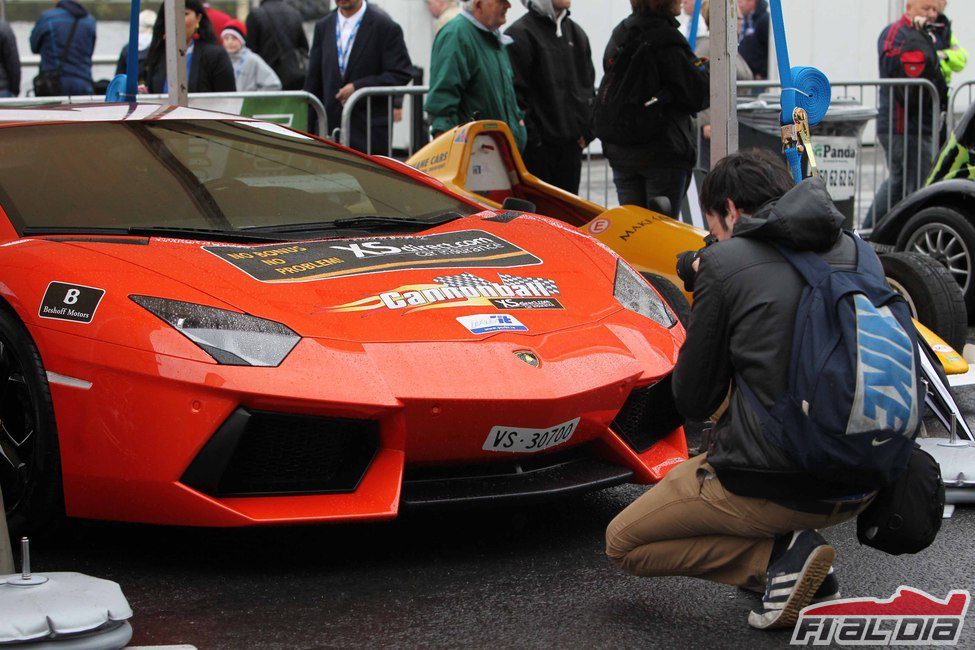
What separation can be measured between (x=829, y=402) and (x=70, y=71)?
9398mm

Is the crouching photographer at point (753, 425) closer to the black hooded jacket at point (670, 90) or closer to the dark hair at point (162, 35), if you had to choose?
the black hooded jacket at point (670, 90)

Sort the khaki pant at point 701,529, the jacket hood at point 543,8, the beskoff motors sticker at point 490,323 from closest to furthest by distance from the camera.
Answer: the khaki pant at point 701,529
the beskoff motors sticker at point 490,323
the jacket hood at point 543,8

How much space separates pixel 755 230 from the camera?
10.6 ft

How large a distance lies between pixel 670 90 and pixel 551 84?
1308 mm

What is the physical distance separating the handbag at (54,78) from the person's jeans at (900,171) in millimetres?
6200

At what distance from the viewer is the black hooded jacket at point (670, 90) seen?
6941 millimetres

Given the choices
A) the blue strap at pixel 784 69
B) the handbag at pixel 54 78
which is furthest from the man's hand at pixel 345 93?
the blue strap at pixel 784 69

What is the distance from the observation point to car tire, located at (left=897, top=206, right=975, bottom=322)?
24.7ft

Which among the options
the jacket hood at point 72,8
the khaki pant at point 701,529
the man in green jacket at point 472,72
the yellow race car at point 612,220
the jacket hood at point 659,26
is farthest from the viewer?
the jacket hood at point 72,8

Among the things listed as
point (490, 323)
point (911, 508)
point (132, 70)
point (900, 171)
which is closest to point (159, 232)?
point (490, 323)

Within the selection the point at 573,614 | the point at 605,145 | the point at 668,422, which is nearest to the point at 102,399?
the point at 573,614

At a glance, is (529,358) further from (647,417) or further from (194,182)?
(194,182)

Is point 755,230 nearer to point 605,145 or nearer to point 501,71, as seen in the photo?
point 605,145

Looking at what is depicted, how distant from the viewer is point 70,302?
3855 mm
